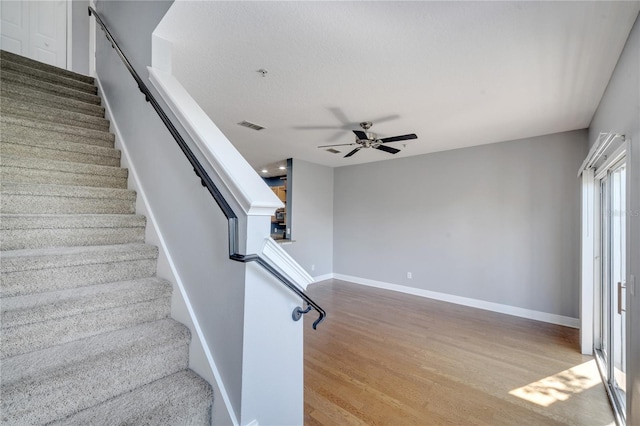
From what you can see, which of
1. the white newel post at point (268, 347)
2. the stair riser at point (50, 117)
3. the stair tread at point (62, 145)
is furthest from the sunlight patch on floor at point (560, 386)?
the stair riser at point (50, 117)

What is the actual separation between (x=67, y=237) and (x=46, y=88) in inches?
77.5

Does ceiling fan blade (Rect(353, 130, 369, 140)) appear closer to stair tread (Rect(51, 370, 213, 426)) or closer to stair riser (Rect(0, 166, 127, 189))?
stair riser (Rect(0, 166, 127, 189))

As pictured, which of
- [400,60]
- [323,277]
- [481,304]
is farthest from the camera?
[323,277]

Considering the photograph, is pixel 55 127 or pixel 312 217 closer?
pixel 55 127

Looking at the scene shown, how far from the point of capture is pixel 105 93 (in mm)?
2949

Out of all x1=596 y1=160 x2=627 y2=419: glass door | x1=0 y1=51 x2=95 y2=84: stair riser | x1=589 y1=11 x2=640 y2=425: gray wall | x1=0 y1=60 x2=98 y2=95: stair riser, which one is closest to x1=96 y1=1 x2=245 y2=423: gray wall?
x1=0 y1=60 x2=98 y2=95: stair riser

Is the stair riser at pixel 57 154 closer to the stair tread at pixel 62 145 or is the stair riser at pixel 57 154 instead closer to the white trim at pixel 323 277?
the stair tread at pixel 62 145

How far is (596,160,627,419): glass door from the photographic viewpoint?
2.19 m

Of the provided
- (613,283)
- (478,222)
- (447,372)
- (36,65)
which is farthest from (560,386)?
(36,65)

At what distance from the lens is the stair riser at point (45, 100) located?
2418 millimetres

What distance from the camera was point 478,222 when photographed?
4.51m

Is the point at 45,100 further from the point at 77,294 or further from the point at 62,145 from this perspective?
the point at 77,294

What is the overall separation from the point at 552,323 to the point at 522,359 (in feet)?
4.74

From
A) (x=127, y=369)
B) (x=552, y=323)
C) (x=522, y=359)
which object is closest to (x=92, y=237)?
(x=127, y=369)
